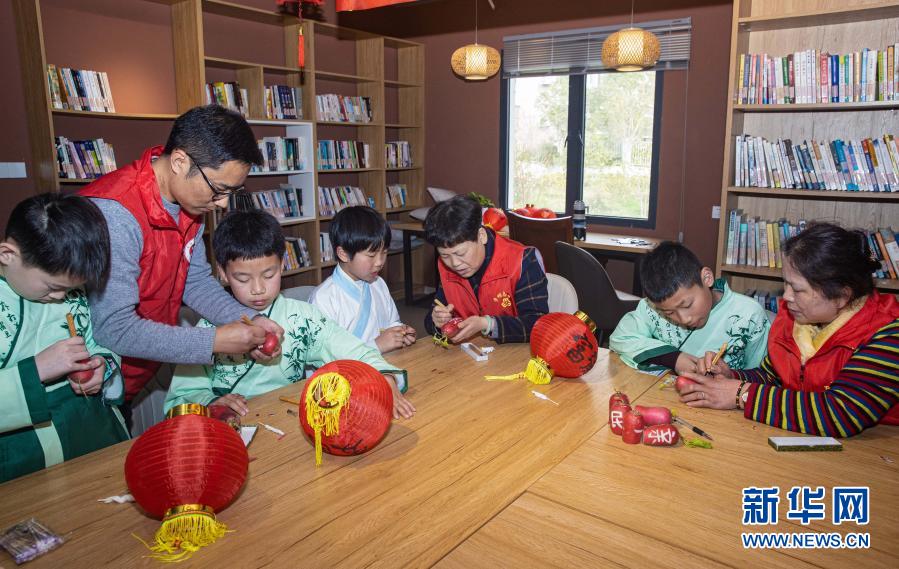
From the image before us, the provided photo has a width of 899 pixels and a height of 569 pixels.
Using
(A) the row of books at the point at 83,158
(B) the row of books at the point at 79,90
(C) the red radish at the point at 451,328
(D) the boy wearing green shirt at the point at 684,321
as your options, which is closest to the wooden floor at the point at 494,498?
(D) the boy wearing green shirt at the point at 684,321

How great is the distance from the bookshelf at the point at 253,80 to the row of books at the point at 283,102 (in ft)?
0.20

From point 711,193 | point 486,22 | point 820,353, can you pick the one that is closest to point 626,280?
point 711,193

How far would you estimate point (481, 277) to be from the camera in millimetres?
2398

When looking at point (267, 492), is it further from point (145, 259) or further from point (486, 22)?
point (486, 22)

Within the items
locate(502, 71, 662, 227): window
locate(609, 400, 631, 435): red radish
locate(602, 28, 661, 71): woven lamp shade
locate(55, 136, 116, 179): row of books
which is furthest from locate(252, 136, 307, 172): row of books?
locate(609, 400, 631, 435): red radish

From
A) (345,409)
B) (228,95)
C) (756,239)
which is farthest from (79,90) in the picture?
(756,239)

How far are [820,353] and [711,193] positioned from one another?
12.8 ft

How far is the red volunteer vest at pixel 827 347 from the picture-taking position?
1.52 m

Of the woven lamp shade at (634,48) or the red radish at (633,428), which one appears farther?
the woven lamp shade at (634,48)

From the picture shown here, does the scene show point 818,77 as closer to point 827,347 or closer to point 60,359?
point 827,347

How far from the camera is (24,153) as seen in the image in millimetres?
4039

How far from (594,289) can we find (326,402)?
2.67 meters

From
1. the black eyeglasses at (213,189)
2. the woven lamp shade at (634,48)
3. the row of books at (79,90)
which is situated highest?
the woven lamp shade at (634,48)

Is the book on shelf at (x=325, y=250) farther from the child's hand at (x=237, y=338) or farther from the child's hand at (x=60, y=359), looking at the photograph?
the child's hand at (x=60, y=359)
